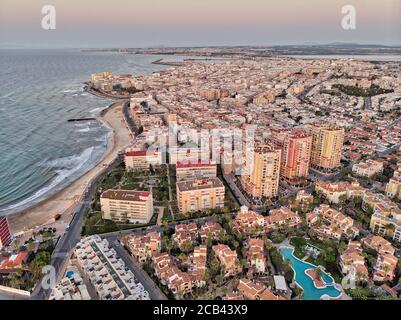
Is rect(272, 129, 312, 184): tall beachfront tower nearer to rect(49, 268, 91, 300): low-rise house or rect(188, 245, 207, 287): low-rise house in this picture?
rect(188, 245, 207, 287): low-rise house

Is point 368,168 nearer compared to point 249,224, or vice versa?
point 249,224

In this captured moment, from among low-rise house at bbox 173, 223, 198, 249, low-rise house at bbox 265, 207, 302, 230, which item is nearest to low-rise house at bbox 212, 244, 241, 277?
low-rise house at bbox 173, 223, 198, 249

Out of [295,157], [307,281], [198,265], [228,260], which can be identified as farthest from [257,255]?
[295,157]

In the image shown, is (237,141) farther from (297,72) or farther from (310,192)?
(297,72)

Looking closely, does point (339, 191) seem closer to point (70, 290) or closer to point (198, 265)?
point (198, 265)

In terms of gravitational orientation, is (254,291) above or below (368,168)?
below

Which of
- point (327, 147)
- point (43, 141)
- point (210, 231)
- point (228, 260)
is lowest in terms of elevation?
point (228, 260)
